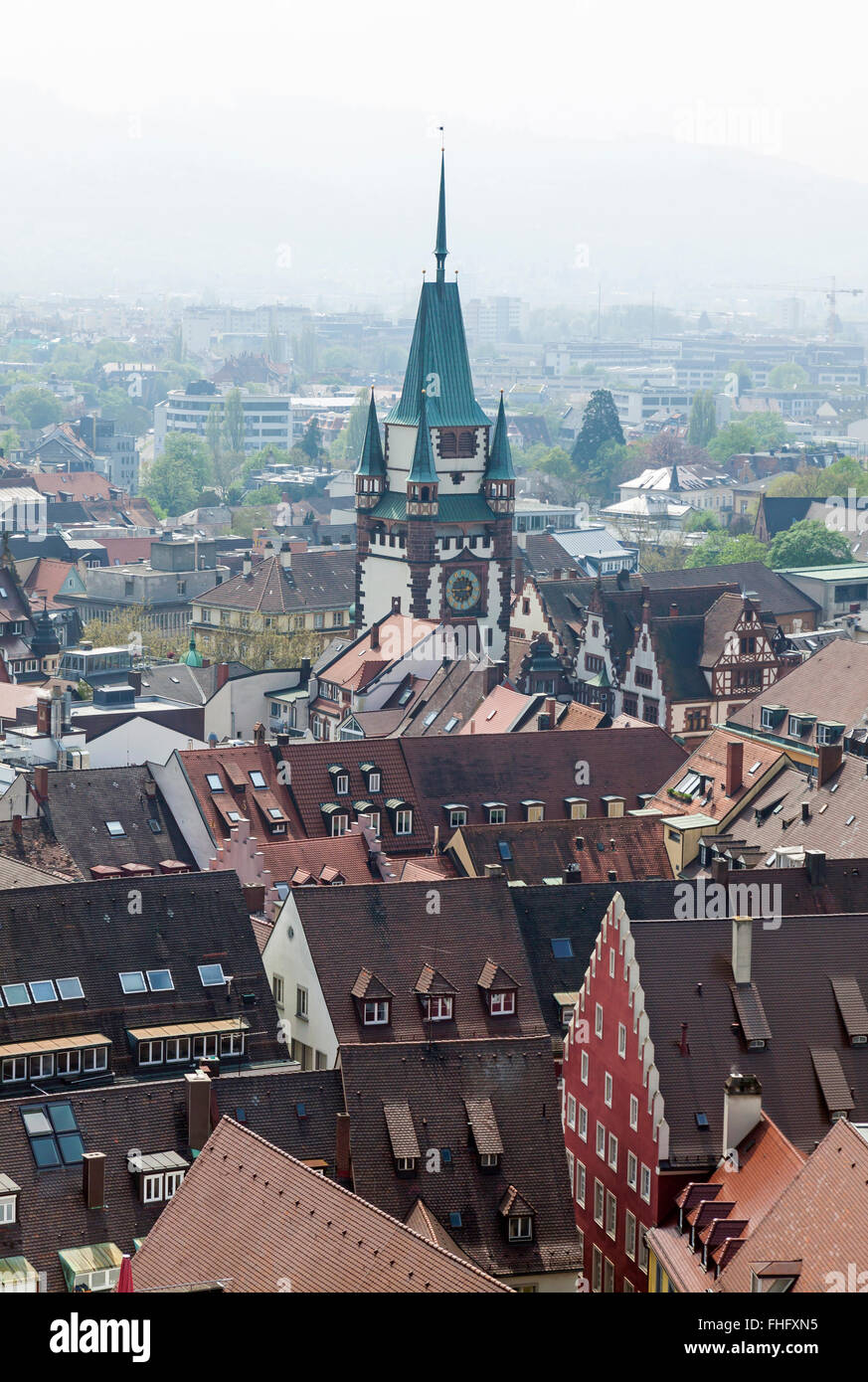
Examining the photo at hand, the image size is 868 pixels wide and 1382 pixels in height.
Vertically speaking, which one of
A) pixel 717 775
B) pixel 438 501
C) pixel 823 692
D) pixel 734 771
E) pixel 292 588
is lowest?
pixel 292 588

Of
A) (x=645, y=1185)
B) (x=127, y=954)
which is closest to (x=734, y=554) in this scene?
(x=127, y=954)

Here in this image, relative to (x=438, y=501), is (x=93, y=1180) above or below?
below

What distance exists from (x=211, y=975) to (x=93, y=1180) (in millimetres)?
13122

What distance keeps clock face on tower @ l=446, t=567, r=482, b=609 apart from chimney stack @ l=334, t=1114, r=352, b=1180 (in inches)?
3122

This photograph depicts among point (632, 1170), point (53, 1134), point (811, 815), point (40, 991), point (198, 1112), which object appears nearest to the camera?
point (53, 1134)

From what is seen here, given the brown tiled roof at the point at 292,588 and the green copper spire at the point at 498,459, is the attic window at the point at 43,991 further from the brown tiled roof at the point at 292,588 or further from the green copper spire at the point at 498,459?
the brown tiled roof at the point at 292,588

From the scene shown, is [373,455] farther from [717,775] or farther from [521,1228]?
[521,1228]

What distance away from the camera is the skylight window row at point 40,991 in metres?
51.3

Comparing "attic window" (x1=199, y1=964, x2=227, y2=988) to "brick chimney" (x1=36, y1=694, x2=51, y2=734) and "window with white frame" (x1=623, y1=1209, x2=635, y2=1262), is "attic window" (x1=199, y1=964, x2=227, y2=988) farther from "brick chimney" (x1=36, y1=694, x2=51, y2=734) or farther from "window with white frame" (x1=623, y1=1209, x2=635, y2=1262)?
"brick chimney" (x1=36, y1=694, x2=51, y2=734)

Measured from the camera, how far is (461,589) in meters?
123

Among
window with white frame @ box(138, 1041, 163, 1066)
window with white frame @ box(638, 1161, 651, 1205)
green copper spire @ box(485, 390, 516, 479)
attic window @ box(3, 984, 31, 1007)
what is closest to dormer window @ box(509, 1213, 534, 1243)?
window with white frame @ box(638, 1161, 651, 1205)

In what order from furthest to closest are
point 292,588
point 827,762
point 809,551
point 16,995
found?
1. point 809,551
2. point 292,588
3. point 827,762
4. point 16,995
